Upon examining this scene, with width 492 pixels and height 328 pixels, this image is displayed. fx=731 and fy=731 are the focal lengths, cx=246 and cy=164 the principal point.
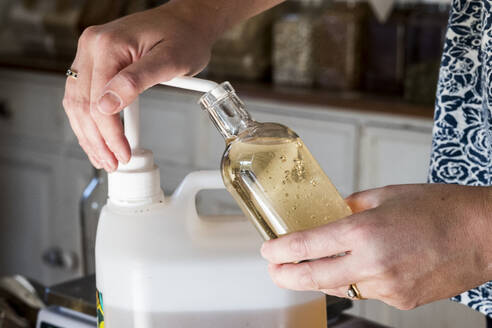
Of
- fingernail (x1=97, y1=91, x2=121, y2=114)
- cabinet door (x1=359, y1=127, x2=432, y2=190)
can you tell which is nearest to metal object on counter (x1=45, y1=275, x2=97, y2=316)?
fingernail (x1=97, y1=91, x2=121, y2=114)

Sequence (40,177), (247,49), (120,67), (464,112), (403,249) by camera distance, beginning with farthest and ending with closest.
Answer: (40,177) < (247,49) < (464,112) < (120,67) < (403,249)

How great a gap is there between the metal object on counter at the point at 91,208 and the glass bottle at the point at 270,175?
48 centimetres

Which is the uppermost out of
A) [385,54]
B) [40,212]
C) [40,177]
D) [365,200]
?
[385,54]

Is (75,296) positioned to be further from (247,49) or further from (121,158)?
(247,49)

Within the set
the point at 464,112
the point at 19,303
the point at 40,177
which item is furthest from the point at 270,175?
the point at 40,177

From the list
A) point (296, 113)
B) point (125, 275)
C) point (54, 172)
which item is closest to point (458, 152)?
point (125, 275)

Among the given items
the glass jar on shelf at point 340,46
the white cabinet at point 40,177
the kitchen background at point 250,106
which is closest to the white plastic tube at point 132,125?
the kitchen background at point 250,106

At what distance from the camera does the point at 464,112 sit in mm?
683

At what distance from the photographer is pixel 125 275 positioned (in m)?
0.51

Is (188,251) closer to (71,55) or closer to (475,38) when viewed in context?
(475,38)

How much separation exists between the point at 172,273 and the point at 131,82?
14cm

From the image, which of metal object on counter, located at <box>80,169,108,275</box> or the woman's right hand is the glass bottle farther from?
metal object on counter, located at <box>80,169,108,275</box>

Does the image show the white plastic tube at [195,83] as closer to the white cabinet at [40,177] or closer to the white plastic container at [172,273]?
the white plastic container at [172,273]

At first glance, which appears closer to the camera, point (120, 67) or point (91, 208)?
point (120, 67)
